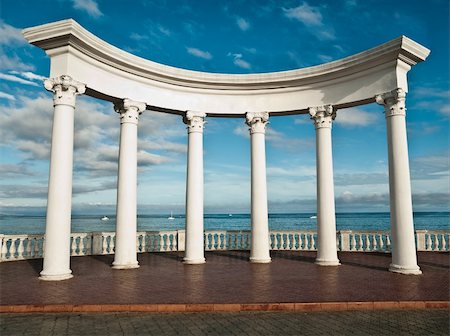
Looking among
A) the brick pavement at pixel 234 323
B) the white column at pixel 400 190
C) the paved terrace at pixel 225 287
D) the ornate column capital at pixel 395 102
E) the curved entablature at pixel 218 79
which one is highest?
the curved entablature at pixel 218 79

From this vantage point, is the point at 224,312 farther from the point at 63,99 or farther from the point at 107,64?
the point at 107,64

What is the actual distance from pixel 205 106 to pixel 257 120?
4.33m

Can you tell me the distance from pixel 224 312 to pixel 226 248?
22953 mm

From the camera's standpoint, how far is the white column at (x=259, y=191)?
28.4m

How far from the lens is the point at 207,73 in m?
29.0

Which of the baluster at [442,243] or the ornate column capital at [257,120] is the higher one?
the ornate column capital at [257,120]

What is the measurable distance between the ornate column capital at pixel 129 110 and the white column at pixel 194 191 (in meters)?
4.12

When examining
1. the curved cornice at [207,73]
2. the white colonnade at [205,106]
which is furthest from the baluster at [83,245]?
the curved cornice at [207,73]

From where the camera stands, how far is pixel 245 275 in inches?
851

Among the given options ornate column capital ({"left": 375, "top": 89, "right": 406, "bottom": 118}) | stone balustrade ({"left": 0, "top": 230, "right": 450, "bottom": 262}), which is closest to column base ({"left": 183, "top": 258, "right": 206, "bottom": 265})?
stone balustrade ({"left": 0, "top": 230, "right": 450, "bottom": 262})

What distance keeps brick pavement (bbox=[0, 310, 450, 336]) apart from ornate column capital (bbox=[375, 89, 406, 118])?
13.6 meters

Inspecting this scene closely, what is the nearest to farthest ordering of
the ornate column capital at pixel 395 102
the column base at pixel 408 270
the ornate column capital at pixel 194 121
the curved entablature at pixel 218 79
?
the curved entablature at pixel 218 79 < the column base at pixel 408 270 < the ornate column capital at pixel 395 102 < the ornate column capital at pixel 194 121

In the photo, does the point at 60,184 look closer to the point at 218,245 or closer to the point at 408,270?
the point at 218,245

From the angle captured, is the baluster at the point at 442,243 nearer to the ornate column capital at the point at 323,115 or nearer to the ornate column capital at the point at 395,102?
the ornate column capital at the point at 395,102
